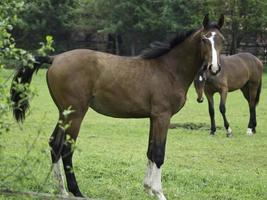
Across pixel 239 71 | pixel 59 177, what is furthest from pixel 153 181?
pixel 239 71

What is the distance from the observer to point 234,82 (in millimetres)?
13312

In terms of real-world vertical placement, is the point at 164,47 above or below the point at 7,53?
below

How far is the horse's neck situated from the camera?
6.41 m

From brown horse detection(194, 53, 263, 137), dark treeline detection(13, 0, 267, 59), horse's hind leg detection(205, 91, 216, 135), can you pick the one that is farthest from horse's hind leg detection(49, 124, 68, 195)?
dark treeline detection(13, 0, 267, 59)

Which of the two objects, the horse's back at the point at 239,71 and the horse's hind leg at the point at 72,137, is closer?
the horse's hind leg at the point at 72,137

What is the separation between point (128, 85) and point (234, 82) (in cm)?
761

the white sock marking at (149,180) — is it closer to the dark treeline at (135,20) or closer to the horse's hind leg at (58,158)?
the horse's hind leg at (58,158)

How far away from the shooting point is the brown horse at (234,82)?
1254 centimetres

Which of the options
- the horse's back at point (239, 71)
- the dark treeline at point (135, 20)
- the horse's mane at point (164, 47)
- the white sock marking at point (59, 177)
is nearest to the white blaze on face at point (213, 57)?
the horse's mane at point (164, 47)

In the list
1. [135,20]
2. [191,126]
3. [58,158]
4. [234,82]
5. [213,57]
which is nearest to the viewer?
[58,158]

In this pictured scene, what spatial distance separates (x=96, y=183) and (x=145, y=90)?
126cm

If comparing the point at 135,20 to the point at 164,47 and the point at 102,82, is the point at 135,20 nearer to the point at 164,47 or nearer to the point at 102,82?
the point at 164,47

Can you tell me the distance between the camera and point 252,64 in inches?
548

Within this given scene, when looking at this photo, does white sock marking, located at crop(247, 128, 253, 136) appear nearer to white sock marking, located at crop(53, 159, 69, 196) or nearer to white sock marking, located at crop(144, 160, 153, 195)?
white sock marking, located at crop(144, 160, 153, 195)
